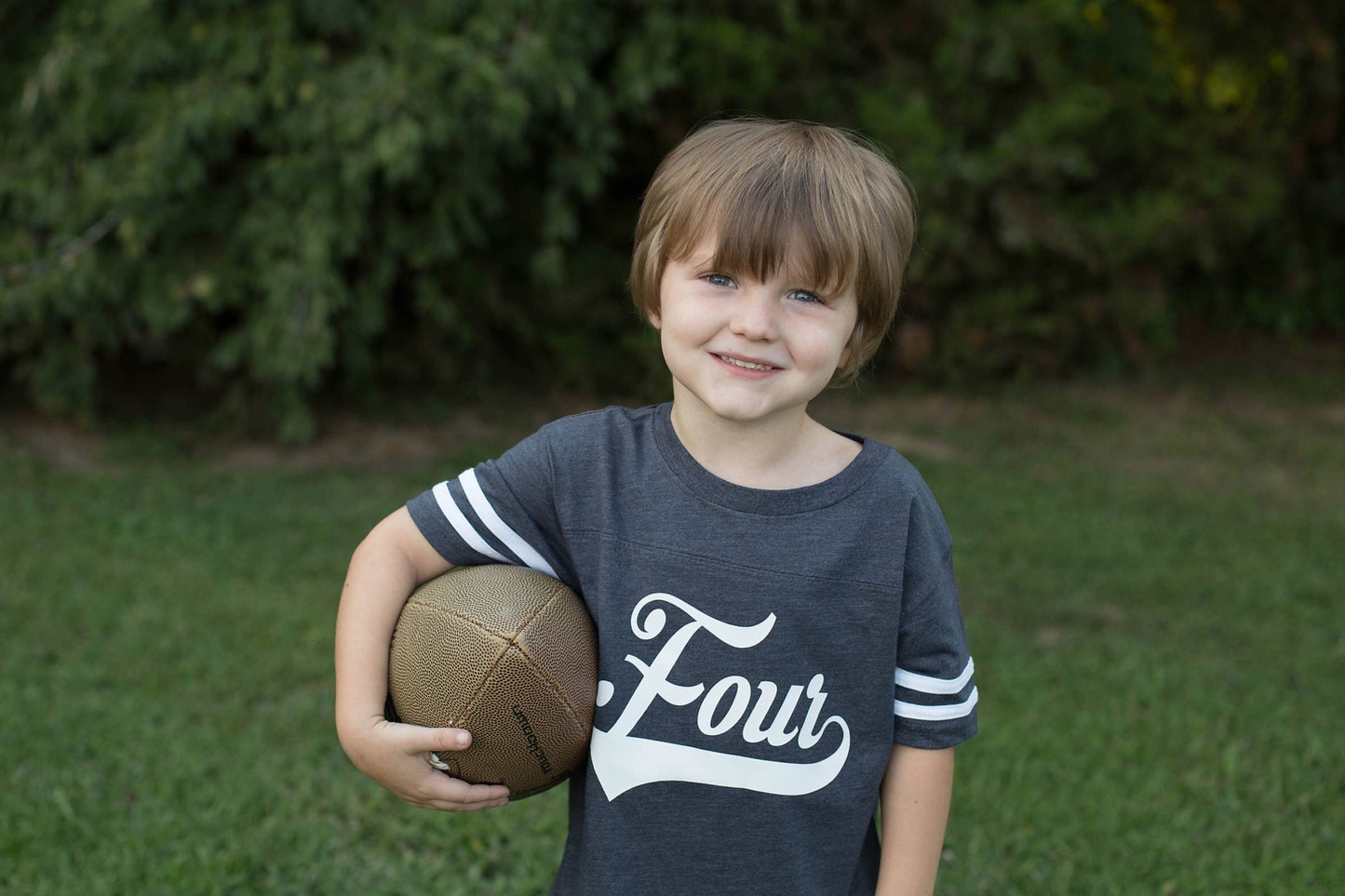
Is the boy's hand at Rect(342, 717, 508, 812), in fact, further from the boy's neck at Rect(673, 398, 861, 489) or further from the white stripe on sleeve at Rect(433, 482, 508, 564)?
the boy's neck at Rect(673, 398, 861, 489)

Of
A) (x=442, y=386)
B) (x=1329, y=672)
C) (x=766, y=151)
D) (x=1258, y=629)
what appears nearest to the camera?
(x=766, y=151)

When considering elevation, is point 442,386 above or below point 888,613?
below

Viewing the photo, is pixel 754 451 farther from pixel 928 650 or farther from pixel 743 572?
pixel 928 650

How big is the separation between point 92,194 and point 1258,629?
5.65m

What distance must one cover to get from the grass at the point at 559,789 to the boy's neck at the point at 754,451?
1.80 metres

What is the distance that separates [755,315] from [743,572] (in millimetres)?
371

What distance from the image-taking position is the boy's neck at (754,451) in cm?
182

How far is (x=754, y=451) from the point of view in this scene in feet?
5.99

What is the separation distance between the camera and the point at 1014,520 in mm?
6145

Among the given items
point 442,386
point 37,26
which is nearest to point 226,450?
point 442,386

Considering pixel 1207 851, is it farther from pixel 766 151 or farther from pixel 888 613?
pixel 766 151

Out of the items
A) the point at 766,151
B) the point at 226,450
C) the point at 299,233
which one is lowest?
the point at 226,450

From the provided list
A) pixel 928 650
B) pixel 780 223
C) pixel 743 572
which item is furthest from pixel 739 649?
pixel 780 223

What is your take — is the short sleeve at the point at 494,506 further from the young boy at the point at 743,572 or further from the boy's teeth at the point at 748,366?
the boy's teeth at the point at 748,366
